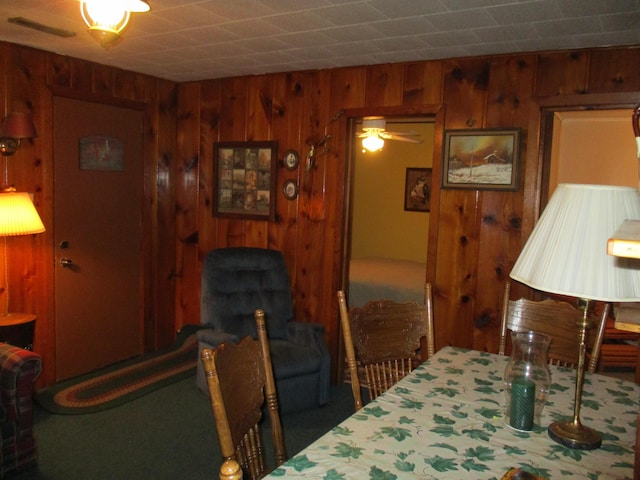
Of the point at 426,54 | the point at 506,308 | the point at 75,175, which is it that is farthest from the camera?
the point at 75,175

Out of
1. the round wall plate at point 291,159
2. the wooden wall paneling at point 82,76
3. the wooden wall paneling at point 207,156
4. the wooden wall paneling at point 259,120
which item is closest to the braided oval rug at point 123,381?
the wooden wall paneling at point 207,156

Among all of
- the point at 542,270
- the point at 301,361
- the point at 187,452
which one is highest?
the point at 542,270

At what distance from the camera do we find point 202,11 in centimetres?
264

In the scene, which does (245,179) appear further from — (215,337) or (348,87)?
(215,337)

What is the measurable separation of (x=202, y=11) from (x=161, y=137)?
6.53 feet

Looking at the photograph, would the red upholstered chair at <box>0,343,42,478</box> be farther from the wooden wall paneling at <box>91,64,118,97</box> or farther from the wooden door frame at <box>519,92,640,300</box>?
the wooden door frame at <box>519,92,640,300</box>

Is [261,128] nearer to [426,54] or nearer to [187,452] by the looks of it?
[426,54]

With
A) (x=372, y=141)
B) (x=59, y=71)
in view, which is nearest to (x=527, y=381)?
(x=372, y=141)

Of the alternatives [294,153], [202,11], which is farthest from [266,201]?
[202,11]

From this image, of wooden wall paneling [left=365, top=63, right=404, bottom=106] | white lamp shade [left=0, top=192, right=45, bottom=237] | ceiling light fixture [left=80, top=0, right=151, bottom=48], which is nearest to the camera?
ceiling light fixture [left=80, top=0, right=151, bottom=48]

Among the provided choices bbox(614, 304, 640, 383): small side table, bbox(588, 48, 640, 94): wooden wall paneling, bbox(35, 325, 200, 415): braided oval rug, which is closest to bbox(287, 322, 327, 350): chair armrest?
bbox(35, 325, 200, 415): braided oval rug

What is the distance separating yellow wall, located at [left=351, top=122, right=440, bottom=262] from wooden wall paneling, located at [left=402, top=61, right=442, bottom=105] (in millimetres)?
3393

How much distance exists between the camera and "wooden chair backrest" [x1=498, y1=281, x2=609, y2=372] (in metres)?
2.23

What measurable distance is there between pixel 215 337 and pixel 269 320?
0.50 meters
